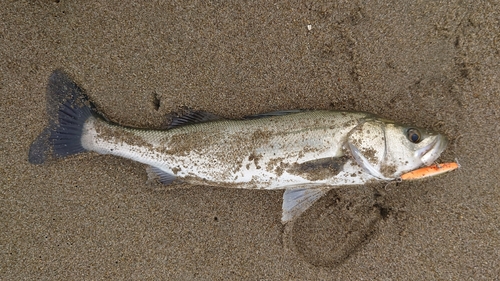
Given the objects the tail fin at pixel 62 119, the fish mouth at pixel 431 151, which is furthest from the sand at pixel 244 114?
the fish mouth at pixel 431 151

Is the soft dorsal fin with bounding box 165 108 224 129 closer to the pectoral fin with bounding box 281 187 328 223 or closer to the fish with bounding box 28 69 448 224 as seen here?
the fish with bounding box 28 69 448 224

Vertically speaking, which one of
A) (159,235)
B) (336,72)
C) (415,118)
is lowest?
(159,235)

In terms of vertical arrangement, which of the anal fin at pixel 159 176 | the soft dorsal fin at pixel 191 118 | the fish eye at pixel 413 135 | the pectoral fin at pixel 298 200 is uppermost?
the soft dorsal fin at pixel 191 118

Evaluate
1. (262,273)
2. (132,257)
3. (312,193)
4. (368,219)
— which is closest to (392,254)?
(368,219)

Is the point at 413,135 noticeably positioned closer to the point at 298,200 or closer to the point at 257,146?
the point at 298,200

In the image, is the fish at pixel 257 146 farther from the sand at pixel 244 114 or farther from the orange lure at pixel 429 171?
the sand at pixel 244 114

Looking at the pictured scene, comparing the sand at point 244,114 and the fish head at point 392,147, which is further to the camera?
the sand at point 244,114

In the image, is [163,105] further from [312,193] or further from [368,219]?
[368,219]

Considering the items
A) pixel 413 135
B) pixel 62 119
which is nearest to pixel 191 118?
pixel 62 119
